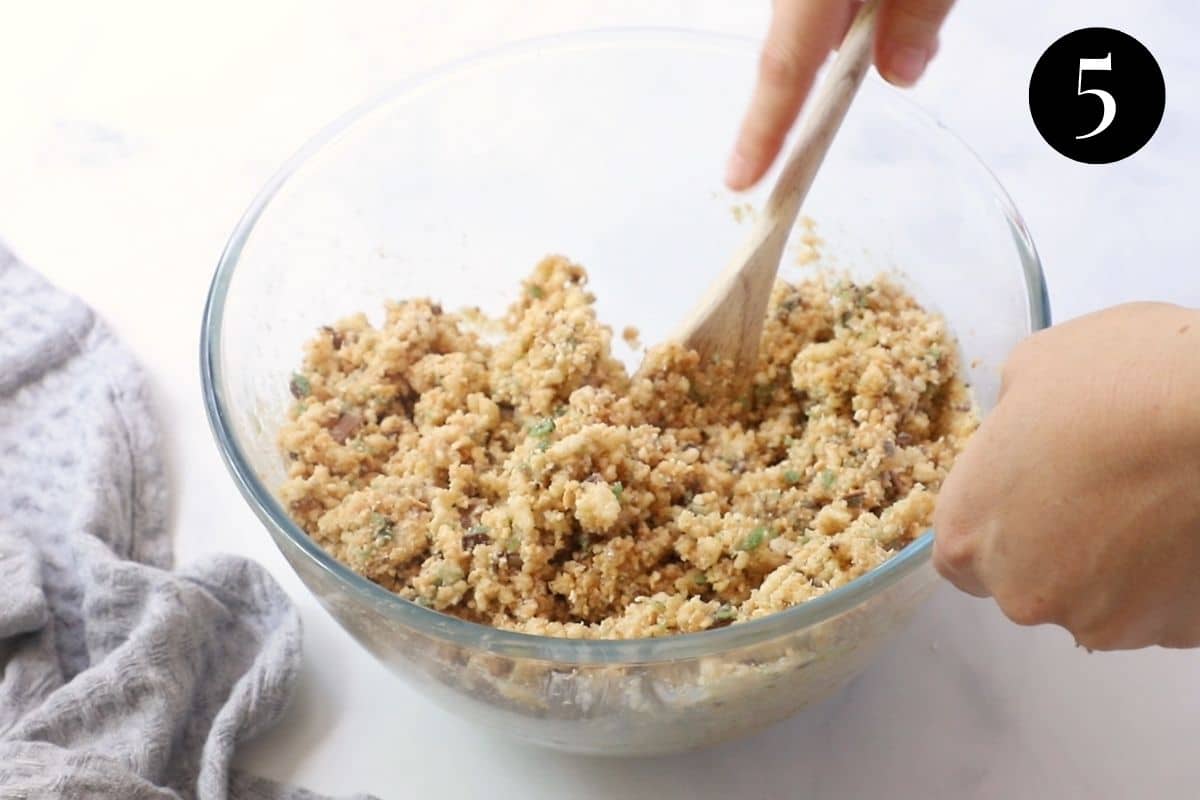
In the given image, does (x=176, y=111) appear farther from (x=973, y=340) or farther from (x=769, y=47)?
(x=973, y=340)

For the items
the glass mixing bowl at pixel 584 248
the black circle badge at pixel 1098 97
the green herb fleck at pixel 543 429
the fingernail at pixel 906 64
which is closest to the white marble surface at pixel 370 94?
the black circle badge at pixel 1098 97

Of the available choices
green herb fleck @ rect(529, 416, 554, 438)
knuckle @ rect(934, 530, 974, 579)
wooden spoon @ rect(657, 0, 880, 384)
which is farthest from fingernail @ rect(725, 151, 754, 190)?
knuckle @ rect(934, 530, 974, 579)

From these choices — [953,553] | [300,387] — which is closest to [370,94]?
[300,387]

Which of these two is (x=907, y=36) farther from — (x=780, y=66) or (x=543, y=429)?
(x=543, y=429)

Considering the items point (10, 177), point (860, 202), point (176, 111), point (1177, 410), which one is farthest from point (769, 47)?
point (10, 177)

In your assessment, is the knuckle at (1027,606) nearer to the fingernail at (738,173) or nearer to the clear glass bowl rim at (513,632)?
the clear glass bowl rim at (513,632)

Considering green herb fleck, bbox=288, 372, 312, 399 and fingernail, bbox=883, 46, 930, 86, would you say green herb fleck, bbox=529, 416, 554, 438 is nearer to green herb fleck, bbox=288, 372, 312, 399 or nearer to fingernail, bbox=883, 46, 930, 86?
green herb fleck, bbox=288, 372, 312, 399
